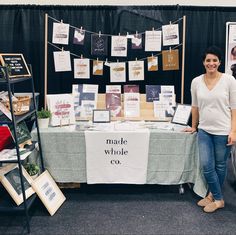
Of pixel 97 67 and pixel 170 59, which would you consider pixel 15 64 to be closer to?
pixel 97 67

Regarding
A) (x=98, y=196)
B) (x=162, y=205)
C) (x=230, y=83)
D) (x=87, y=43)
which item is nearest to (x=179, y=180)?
(x=162, y=205)

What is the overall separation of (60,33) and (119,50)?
2.07ft

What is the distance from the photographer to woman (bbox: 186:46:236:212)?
2402 millimetres

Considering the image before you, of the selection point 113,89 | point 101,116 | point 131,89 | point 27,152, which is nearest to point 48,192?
point 27,152

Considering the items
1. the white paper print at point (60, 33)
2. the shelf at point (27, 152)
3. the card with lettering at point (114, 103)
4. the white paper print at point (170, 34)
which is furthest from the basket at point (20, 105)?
the white paper print at point (170, 34)

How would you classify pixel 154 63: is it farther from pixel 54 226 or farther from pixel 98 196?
pixel 54 226

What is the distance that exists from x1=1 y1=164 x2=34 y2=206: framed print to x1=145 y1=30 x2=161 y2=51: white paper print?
1.77 m

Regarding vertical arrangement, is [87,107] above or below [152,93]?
below

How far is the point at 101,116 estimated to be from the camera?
10.0 feet

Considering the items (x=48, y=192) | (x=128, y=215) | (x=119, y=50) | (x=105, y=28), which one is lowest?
(x=128, y=215)

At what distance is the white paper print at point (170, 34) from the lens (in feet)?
10.6

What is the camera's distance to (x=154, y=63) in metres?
3.36

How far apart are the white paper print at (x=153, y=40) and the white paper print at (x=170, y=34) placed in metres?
0.06

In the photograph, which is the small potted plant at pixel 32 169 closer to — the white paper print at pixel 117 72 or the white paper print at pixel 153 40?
the white paper print at pixel 117 72
